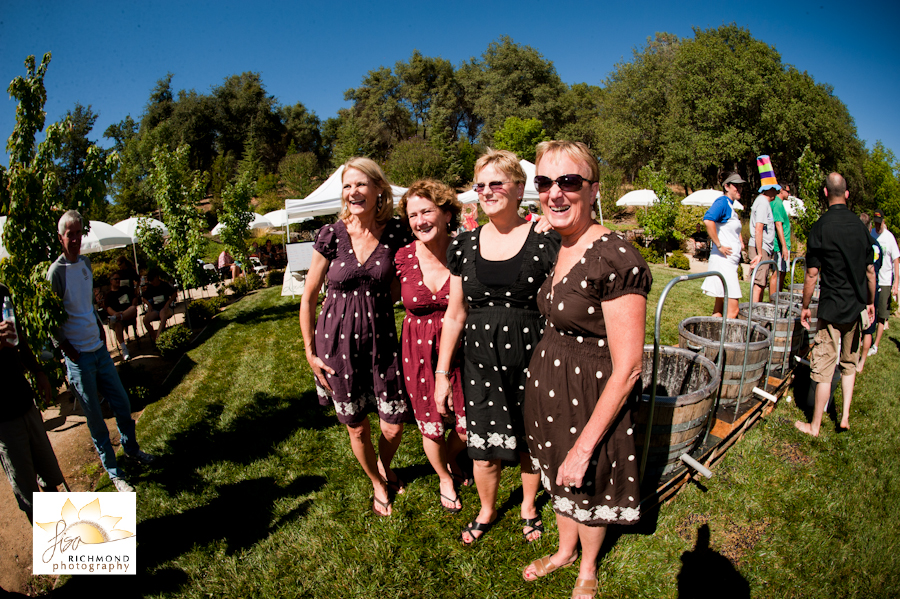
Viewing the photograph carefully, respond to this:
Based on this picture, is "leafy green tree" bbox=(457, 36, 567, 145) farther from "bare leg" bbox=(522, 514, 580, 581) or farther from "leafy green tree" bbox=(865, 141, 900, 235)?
"bare leg" bbox=(522, 514, 580, 581)

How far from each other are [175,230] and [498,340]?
8.97 meters

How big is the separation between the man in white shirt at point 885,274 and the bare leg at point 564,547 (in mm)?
5908

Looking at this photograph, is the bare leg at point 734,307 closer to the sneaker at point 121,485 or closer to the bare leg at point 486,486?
the bare leg at point 486,486

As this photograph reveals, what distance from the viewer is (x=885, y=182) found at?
87.0ft

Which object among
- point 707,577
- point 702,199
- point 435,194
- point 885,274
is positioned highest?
point 702,199

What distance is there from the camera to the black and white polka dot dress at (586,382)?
1795 mm

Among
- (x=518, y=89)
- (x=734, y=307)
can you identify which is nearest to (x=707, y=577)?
(x=734, y=307)

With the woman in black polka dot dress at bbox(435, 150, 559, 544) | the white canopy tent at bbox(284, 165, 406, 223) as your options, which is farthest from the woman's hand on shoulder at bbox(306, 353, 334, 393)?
the white canopy tent at bbox(284, 165, 406, 223)

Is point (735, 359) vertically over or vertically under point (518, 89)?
under

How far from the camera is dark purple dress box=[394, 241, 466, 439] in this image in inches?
107

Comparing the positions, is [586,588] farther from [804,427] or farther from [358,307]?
[804,427]

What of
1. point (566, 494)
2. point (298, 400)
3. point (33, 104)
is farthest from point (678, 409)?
point (33, 104)

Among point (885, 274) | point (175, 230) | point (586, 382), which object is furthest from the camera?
point (175, 230)

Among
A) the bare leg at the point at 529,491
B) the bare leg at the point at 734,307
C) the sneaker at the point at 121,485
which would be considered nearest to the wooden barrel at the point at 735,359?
the bare leg at the point at 734,307
